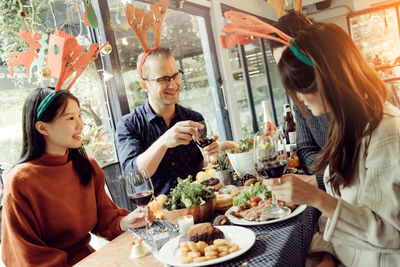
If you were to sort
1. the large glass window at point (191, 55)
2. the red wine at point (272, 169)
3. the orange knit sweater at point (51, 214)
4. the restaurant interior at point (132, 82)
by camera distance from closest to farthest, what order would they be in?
the red wine at point (272, 169) < the restaurant interior at point (132, 82) < the orange knit sweater at point (51, 214) < the large glass window at point (191, 55)

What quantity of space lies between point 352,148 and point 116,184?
1.45 metres

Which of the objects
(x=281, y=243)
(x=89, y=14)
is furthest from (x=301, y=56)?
(x=89, y=14)

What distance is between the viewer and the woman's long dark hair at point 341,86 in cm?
95

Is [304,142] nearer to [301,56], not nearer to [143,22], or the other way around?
[301,56]

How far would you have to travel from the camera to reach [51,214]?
4.89ft

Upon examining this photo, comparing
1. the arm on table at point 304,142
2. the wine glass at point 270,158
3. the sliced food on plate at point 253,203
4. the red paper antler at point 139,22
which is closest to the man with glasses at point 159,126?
the red paper antler at point 139,22

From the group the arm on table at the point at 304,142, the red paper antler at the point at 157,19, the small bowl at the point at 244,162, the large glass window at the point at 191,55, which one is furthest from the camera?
the large glass window at the point at 191,55

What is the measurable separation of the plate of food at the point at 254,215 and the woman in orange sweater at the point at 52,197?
41 cm

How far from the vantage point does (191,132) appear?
60.2 inches

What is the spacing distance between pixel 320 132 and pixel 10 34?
6.57 ft

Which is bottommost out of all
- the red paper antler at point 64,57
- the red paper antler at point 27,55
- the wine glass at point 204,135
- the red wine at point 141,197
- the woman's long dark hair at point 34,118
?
the red wine at point 141,197

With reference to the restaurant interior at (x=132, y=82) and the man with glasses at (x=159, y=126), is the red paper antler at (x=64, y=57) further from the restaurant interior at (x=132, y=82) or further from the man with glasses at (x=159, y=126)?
the man with glasses at (x=159, y=126)

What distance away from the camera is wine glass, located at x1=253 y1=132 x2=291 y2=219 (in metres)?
1.03

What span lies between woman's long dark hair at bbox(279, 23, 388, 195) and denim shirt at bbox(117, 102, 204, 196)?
1.24 metres
